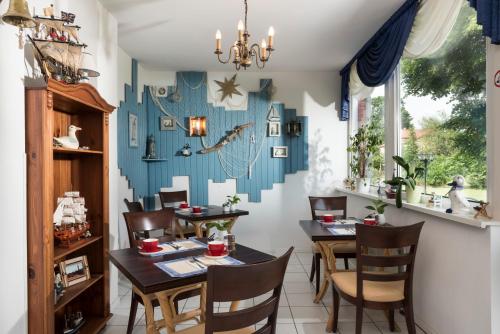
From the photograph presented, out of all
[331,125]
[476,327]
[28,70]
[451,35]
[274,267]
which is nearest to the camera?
[274,267]

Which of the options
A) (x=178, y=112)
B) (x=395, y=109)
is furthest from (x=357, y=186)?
(x=178, y=112)

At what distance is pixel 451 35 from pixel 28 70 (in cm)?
283

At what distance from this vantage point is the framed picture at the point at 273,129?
15.1ft

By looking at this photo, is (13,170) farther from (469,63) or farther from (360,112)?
(360,112)

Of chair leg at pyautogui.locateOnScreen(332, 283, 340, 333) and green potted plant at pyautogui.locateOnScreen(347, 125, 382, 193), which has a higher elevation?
green potted plant at pyautogui.locateOnScreen(347, 125, 382, 193)

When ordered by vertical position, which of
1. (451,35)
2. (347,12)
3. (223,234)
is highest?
(347,12)

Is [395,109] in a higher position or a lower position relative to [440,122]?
higher

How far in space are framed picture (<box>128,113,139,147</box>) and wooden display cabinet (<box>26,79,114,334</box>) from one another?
4.97 ft

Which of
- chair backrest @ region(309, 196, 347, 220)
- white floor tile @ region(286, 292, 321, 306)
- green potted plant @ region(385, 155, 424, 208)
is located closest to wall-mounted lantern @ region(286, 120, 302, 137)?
chair backrest @ region(309, 196, 347, 220)

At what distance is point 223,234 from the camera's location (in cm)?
212

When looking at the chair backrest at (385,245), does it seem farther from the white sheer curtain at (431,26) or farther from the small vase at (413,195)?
the white sheer curtain at (431,26)

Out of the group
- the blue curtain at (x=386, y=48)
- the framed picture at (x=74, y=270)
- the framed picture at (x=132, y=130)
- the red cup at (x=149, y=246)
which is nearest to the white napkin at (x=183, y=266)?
the red cup at (x=149, y=246)

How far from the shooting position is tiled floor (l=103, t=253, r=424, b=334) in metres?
2.46

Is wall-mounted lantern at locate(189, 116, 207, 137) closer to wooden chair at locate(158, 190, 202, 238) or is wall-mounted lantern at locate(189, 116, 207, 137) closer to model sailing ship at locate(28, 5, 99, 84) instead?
wooden chair at locate(158, 190, 202, 238)
